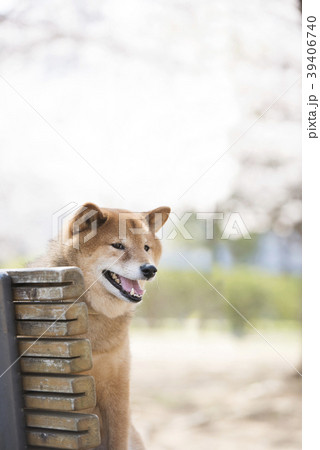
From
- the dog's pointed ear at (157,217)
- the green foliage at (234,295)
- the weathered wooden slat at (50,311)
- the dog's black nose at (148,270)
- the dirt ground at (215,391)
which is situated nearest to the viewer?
the weathered wooden slat at (50,311)

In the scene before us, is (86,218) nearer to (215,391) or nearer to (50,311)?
(50,311)

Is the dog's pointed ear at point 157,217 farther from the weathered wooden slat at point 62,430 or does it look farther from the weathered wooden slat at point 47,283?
the weathered wooden slat at point 62,430

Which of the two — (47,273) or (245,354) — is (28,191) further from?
(245,354)

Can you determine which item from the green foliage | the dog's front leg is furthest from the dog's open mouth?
the green foliage

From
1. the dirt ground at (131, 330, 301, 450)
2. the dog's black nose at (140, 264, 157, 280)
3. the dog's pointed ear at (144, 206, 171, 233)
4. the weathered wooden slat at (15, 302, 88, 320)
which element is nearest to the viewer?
the weathered wooden slat at (15, 302, 88, 320)

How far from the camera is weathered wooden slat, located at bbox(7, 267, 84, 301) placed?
1524 mm

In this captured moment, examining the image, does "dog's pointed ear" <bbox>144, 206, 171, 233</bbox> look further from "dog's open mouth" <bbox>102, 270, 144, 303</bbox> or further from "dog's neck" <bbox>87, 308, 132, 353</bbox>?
"dog's neck" <bbox>87, 308, 132, 353</bbox>

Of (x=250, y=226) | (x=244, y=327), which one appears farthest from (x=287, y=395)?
(x=250, y=226)

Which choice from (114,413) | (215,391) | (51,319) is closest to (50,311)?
(51,319)

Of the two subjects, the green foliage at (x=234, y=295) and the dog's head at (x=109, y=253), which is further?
the green foliage at (x=234, y=295)

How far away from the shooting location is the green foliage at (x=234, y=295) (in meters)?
4.69

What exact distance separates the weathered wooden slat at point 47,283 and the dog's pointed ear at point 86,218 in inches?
15.6

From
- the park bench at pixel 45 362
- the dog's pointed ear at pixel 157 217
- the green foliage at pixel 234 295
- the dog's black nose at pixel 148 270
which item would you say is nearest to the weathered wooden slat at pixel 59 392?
the park bench at pixel 45 362

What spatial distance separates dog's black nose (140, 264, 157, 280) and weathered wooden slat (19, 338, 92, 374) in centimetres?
39
